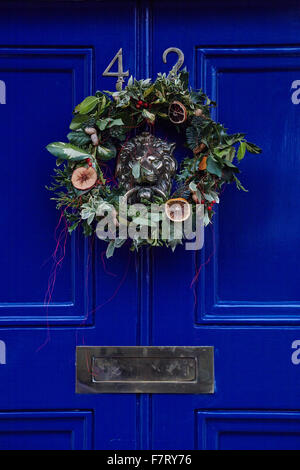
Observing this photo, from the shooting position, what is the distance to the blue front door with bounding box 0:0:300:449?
215cm

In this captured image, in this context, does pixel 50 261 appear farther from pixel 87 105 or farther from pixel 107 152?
pixel 87 105

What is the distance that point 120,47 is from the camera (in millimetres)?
2170

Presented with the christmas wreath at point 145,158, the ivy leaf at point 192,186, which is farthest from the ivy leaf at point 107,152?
the ivy leaf at point 192,186

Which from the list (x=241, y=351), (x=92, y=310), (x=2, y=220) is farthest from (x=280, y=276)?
(x=2, y=220)

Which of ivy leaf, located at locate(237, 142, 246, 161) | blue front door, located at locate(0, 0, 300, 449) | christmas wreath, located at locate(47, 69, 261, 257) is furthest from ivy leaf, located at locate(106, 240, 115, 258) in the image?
ivy leaf, located at locate(237, 142, 246, 161)

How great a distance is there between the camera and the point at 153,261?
2166 mm

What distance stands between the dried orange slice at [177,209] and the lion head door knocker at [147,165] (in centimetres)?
8

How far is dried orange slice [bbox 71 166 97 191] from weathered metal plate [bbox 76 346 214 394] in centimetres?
66

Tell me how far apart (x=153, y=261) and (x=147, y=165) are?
0.40 m

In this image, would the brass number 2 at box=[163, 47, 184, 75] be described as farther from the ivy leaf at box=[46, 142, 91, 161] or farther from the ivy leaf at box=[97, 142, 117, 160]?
the ivy leaf at box=[46, 142, 91, 161]

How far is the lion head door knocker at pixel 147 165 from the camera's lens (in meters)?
2.06

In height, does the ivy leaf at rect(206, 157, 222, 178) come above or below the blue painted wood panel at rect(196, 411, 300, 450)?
above

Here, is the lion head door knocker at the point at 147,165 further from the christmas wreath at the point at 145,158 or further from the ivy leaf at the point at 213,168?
Answer: the ivy leaf at the point at 213,168

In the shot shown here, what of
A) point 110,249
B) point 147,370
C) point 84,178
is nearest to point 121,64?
point 84,178
